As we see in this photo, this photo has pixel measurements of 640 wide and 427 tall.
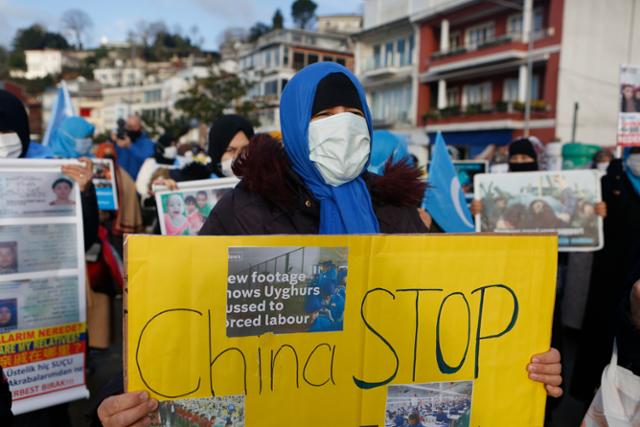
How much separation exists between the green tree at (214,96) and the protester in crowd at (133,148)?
64.0ft

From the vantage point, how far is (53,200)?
285 cm

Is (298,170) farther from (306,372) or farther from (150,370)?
(150,370)

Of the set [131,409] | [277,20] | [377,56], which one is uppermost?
[277,20]

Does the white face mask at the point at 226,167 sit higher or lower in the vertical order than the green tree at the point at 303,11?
lower

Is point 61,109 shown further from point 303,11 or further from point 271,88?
point 303,11

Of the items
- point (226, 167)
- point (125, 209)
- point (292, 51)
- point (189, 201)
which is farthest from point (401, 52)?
point (189, 201)

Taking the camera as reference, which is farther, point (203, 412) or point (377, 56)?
point (377, 56)

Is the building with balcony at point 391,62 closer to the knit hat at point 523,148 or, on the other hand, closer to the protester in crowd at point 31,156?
the knit hat at point 523,148

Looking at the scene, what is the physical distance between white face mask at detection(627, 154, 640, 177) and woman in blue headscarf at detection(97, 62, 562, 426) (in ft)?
11.5

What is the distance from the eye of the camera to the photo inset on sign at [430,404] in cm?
147

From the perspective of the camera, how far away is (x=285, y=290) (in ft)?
4.52

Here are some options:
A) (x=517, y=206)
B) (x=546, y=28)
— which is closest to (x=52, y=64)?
(x=546, y=28)

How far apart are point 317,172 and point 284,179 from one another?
112 millimetres

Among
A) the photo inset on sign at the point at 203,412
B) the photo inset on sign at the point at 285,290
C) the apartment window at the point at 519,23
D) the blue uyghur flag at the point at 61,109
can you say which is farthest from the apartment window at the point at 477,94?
the photo inset on sign at the point at 203,412
